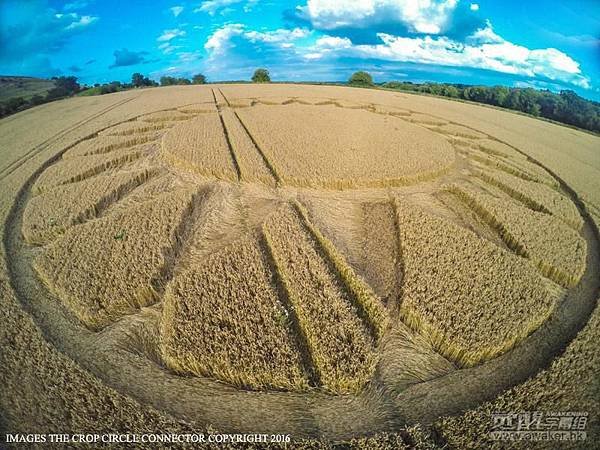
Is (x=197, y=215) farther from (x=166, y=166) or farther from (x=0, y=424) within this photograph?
(x=0, y=424)

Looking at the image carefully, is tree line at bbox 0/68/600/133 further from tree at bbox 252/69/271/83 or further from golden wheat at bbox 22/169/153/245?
golden wheat at bbox 22/169/153/245

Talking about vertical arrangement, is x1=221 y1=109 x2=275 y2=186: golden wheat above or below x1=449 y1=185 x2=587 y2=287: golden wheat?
above

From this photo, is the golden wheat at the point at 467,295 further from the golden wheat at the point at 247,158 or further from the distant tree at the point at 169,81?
the distant tree at the point at 169,81

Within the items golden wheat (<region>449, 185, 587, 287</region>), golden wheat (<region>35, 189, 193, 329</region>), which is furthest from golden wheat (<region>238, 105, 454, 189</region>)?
golden wheat (<region>35, 189, 193, 329</region>)

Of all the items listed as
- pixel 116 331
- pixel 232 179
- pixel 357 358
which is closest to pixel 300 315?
pixel 357 358

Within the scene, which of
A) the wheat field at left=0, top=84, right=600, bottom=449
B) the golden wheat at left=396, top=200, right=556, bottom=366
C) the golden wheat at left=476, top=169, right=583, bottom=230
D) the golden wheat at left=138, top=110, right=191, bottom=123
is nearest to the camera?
the wheat field at left=0, top=84, right=600, bottom=449

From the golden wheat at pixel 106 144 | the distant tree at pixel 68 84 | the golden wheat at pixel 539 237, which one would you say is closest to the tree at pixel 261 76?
the distant tree at pixel 68 84

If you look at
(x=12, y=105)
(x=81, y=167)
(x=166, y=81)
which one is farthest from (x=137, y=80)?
(x=81, y=167)
